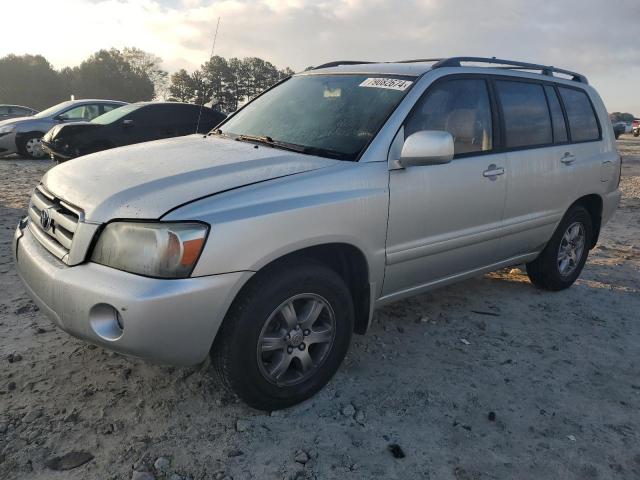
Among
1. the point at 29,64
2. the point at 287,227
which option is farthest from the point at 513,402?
the point at 29,64

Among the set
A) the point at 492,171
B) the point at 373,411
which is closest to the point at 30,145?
the point at 492,171

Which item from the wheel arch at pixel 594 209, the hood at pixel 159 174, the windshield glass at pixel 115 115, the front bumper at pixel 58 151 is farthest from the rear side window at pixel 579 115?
the front bumper at pixel 58 151

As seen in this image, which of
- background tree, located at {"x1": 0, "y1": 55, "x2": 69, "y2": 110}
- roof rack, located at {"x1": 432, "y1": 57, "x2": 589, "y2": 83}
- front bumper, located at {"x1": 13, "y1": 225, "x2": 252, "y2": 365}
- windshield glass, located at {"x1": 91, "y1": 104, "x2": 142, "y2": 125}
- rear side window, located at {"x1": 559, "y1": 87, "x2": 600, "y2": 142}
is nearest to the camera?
front bumper, located at {"x1": 13, "y1": 225, "x2": 252, "y2": 365}

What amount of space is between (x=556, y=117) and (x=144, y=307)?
3.53 metres

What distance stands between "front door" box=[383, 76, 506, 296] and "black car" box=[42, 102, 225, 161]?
6.42 metres

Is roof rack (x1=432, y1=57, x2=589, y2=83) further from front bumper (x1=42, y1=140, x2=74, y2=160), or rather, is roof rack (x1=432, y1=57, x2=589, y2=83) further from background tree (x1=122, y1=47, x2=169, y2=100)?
background tree (x1=122, y1=47, x2=169, y2=100)

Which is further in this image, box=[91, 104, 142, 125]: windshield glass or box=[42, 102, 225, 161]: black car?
box=[91, 104, 142, 125]: windshield glass

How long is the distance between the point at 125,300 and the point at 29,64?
58.2 meters

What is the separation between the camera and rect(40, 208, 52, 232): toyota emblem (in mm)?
2617

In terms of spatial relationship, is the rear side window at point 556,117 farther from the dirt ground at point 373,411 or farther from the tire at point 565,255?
the dirt ground at point 373,411

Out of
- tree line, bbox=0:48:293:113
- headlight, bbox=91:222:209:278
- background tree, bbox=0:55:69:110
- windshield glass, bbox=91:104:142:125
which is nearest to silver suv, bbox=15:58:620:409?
headlight, bbox=91:222:209:278

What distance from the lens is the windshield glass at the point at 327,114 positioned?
2.99 meters

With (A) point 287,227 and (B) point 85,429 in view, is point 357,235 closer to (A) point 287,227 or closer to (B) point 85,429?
(A) point 287,227

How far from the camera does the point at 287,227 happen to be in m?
2.42
